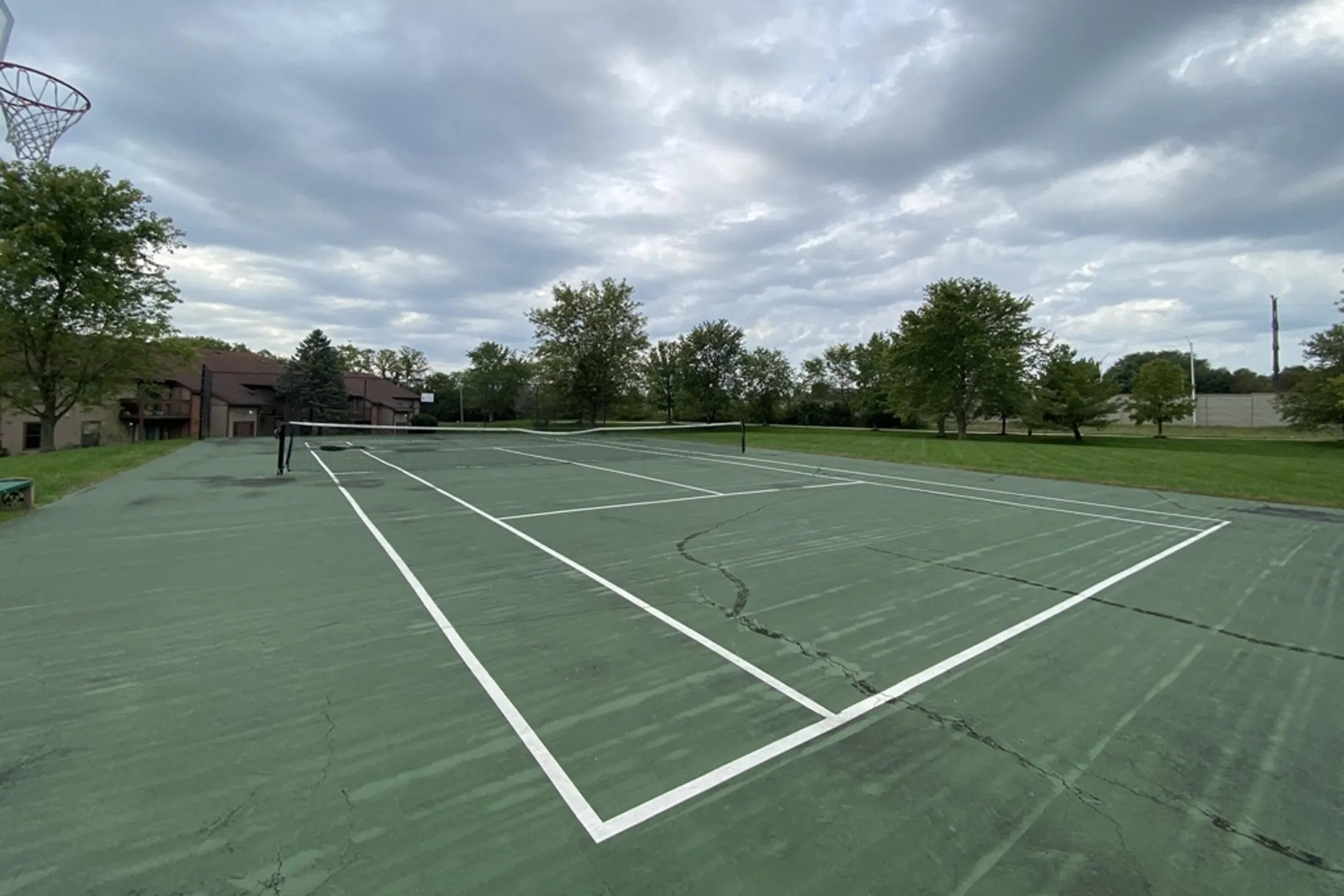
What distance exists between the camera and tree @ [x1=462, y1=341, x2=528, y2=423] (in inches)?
2980

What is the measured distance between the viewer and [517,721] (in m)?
3.18

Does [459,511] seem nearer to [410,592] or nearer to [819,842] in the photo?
[410,592]

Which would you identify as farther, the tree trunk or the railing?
the railing

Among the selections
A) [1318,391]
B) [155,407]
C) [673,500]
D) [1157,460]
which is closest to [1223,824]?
[673,500]

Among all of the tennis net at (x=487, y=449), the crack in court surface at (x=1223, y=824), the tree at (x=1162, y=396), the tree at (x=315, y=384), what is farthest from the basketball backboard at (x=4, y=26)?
the tree at (x=1162, y=396)

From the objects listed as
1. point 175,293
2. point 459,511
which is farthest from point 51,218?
point 459,511

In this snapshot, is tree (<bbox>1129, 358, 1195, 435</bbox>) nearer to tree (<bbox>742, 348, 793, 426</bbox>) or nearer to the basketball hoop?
tree (<bbox>742, 348, 793, 426</bbox>)

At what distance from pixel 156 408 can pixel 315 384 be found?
1085 centimetres

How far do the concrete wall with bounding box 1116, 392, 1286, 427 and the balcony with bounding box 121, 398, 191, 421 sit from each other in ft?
258

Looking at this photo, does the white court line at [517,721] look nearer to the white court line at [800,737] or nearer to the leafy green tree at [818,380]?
the white court line at [800,737]

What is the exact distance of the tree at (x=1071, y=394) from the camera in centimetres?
4006

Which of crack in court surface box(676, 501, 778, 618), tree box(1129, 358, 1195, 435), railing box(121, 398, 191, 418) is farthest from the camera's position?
railing box(121, 398, 191, 418)

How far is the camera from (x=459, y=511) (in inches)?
396

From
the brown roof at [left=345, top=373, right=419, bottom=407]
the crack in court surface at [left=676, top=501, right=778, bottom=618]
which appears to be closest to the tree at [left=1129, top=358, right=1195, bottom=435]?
the crack in court surface at [left=676, top=501, right=778, bottom=618]
